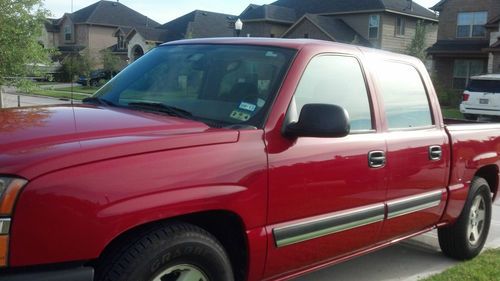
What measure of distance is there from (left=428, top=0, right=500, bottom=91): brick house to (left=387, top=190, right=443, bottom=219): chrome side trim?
29522 millimetres

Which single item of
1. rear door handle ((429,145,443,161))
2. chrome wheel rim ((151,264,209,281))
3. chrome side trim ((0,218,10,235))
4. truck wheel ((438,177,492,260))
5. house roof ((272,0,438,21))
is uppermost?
house roof ((272,0,438,21))

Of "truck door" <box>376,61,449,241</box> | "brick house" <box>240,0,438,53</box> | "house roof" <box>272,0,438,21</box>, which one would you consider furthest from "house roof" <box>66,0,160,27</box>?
"truck door" <box>376,61,449,241</box>

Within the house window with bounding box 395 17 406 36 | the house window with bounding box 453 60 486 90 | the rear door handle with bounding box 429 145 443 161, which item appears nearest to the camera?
the rear door handle with bounding box 429 145 443 161

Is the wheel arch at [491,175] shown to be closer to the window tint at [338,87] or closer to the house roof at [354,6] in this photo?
the window tint at [338,87]

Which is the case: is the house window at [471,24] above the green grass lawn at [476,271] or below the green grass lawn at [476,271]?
above

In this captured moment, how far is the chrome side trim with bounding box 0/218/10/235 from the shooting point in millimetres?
2334

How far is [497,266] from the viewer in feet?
16.5

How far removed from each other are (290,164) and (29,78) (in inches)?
476

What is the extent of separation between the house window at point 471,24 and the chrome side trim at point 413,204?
3142 centimetres

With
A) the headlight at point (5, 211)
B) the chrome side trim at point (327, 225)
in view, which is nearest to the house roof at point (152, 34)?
the chrome side trim at point (327, 225)

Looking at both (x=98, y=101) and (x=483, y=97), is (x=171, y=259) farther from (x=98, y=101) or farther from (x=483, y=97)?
(x=483, y=97)

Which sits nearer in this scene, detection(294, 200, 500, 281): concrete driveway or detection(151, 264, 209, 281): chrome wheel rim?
detection(151, 264, 209, 281): chrome wheel rim

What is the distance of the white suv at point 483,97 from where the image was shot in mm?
19125

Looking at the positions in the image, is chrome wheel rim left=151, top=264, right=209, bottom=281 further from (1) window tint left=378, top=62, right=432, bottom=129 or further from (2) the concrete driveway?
(1) window tint left=378, top=62, right=432, bottom=129
